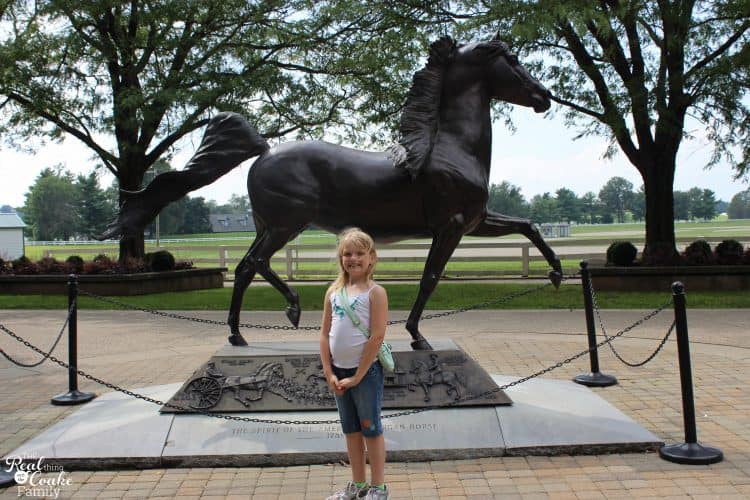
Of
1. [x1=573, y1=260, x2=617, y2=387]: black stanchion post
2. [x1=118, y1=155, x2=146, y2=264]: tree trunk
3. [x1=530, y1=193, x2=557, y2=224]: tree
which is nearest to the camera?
[x1=573, y1=260, x2=617, y2=387]: black stanchion post

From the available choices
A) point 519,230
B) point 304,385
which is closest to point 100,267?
point 304,385

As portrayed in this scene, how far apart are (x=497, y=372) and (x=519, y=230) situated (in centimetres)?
212

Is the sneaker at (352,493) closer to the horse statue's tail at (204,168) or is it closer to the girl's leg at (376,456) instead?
the girl's leg at (376,456)

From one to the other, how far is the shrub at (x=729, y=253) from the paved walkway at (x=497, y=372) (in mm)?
A: 5999

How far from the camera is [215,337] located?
10.5 meters

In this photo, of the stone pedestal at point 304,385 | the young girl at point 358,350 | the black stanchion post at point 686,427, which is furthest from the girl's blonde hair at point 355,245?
the black stanchion post at point 686,427

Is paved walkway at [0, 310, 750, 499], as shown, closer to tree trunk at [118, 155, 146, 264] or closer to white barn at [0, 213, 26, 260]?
tree trunk at [118, 155, 146, 264]

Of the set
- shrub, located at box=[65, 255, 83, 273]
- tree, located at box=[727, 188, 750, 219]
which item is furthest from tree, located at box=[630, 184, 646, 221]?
shrub, located at box=[65, 255, 83, 273]

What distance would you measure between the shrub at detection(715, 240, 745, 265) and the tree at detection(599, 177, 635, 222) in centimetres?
8380

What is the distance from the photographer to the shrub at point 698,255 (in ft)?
55.2

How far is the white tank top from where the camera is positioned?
323 cm

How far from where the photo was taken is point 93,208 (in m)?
73.4

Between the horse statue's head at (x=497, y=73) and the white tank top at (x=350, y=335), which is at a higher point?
the horse statue's head at (x=497, y=73)

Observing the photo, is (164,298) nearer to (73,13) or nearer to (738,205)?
(73,13)
